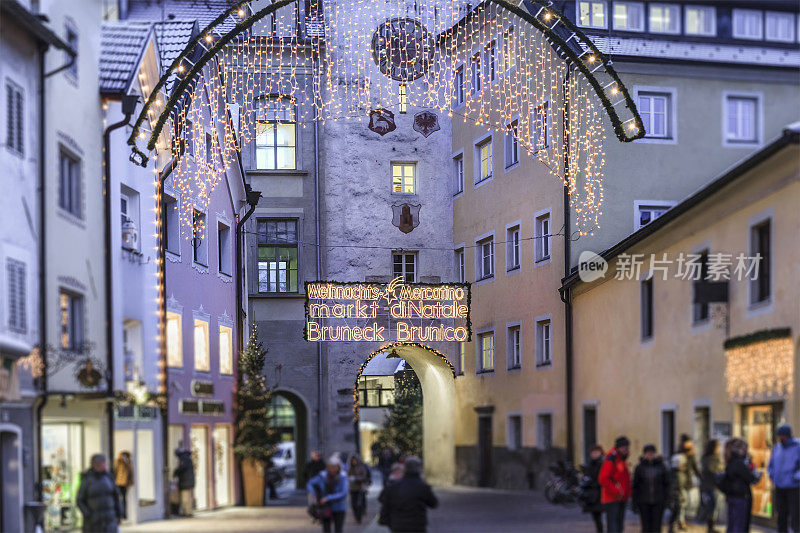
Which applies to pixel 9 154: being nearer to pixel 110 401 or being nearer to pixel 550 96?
pixel 110 401

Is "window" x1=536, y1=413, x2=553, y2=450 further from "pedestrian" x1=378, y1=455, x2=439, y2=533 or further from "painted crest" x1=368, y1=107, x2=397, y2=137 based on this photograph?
Answer: "pedestrian" x1=378, y1=455, x2=439, y2=533

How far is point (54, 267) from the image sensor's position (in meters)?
21.2

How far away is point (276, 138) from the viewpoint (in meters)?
42.2

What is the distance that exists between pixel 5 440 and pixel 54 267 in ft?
10.1

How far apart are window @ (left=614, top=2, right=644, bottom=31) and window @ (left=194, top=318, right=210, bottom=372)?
11743 millimetres

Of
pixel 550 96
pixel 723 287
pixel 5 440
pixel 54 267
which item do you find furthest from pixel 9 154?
pixel 550 96

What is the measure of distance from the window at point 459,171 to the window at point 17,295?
22927mm

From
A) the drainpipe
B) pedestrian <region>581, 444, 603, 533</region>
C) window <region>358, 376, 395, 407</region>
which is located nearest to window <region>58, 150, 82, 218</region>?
the drainpipe

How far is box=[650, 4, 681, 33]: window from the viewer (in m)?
31.7

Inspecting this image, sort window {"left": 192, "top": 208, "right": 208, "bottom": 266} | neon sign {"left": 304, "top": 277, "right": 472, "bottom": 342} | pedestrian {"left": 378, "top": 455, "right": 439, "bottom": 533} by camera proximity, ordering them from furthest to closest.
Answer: neon sign {"left": 304, "top": 277, "right": 472, "bottom": 342}
window {"left": 192, "top": 208, "right": 208, "bottom": 266}
pedestrian {"left": 378, "top": 455, "right": 439, "bottom": 533}

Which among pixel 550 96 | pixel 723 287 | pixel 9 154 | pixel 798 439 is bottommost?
pixel 798 439

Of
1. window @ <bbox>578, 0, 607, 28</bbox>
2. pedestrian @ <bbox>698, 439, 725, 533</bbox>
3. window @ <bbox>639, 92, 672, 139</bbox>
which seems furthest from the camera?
window @ <bbox>578, 0, 607, 28</bbox>

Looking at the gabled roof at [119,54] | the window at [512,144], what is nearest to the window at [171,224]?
the gabled roof at [119,54]

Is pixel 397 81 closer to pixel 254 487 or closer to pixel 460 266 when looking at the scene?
pixel 460 266
